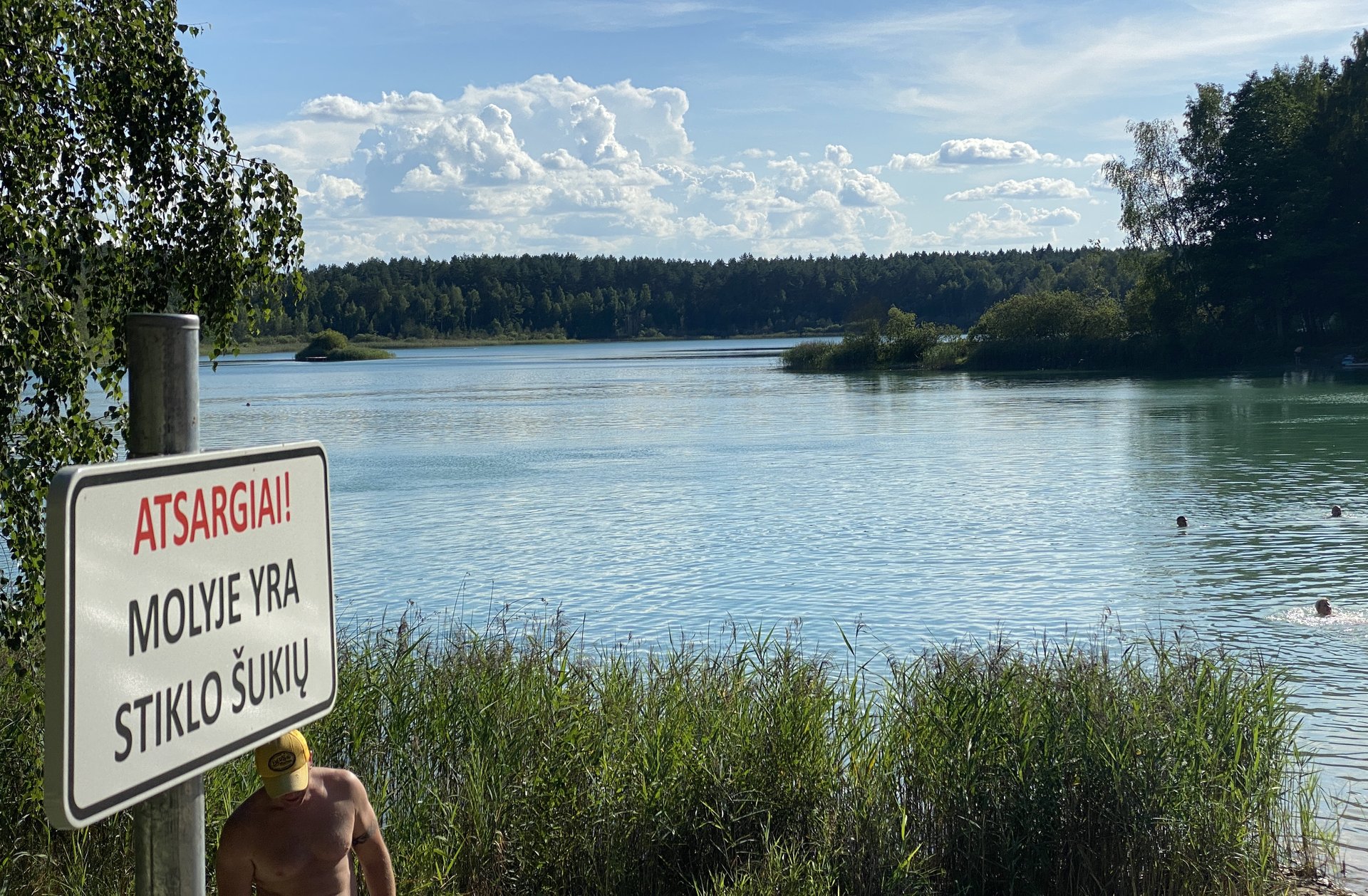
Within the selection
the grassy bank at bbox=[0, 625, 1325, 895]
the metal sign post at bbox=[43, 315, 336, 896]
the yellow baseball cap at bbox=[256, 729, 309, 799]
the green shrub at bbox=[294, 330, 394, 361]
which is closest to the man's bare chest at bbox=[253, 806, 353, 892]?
the yellow baseball cap at bbox=[256, 729, 309, 799]

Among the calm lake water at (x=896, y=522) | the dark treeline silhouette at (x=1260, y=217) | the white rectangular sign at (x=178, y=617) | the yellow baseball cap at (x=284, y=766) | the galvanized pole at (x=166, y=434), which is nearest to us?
the white rectangular sign at (x=178, y=617)

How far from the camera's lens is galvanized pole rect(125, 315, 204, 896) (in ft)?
6.31

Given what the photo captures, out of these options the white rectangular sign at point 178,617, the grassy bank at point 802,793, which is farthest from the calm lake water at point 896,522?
the white rectangular sign at point 178,617

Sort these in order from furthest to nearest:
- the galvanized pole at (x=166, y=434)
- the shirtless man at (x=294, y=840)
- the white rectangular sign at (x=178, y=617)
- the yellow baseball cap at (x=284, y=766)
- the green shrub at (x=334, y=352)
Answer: the green shrub at (x=334, y=352) → the shirtless man at (x=294, y=840) → the yellow baseball cap at (x=284, y=766) → the galvanized pole at (x=166, y=434) → the white rectangular sign at (x=178, y=617)

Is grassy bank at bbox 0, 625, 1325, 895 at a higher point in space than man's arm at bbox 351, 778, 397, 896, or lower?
lower

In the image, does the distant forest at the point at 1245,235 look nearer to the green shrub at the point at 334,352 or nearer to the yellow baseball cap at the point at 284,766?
the yellow baseball cap at the point at 284,766

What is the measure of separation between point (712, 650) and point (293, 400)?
204 ft

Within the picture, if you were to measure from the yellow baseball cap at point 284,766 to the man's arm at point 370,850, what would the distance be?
406 mm

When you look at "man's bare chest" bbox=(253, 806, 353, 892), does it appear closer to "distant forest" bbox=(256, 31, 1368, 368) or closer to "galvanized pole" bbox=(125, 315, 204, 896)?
"galvanized pole" bbox=(125, 315, 204, 896)

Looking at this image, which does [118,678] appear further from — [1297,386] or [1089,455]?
[1297,386]

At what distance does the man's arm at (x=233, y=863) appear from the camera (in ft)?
11.8

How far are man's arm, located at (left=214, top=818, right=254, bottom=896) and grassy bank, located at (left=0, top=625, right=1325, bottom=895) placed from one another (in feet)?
5.86

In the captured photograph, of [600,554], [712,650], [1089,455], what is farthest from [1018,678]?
[1089,455]

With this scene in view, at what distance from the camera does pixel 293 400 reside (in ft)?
236
